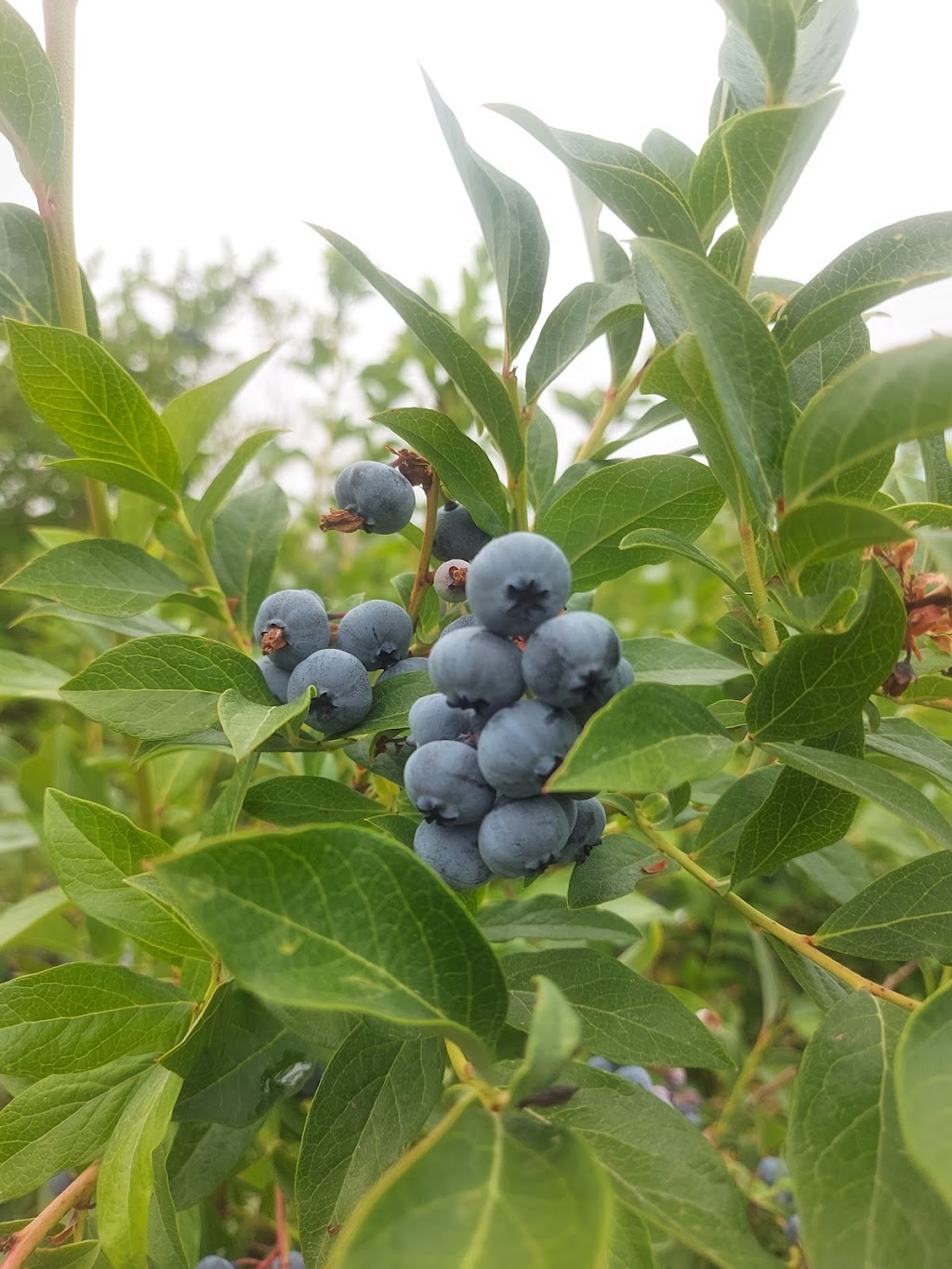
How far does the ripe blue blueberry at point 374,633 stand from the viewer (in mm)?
765

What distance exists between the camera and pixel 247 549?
43.7 inches

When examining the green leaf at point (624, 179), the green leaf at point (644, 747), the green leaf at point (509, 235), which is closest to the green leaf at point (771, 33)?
the green leaf at point (624, 179)

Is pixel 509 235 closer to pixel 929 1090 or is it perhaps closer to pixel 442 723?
pixel 442 723

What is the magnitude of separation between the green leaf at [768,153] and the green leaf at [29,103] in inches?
26.9

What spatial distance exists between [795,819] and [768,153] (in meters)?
0.55

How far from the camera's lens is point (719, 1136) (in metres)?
1.54

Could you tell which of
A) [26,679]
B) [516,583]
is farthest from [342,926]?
[26,679]

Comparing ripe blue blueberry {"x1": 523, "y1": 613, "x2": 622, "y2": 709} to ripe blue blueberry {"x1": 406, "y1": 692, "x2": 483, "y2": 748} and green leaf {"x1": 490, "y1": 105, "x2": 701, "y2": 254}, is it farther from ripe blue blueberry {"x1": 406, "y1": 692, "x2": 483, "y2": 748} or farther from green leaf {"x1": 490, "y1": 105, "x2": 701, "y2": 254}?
green leaf {"x1": 490, "y1": 105, "x2": 701, "y2": 254}

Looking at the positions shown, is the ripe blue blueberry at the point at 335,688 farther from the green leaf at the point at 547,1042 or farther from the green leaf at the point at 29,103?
the green leaf at the point at 29,103

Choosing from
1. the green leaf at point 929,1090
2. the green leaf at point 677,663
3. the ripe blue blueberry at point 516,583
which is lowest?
the green leaf at point 929,1090

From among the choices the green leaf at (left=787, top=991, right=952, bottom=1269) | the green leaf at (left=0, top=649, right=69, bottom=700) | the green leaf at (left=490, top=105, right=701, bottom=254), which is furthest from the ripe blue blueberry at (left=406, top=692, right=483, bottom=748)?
the green leaf at (left=0, top=649, right=69, bottom=700)

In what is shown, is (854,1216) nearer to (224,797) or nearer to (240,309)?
(224,797)

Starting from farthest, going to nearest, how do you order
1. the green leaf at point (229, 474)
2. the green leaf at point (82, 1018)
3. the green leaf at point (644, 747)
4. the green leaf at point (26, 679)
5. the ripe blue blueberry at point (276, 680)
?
the green leaf at point (26, 679), the green leaf at point (229, 474), the ripe blue blueberry at point (276, 680), the green leaf at point (82, 1018), the green leaf at point (644, 747)

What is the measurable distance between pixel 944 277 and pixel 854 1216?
2.31 feet
